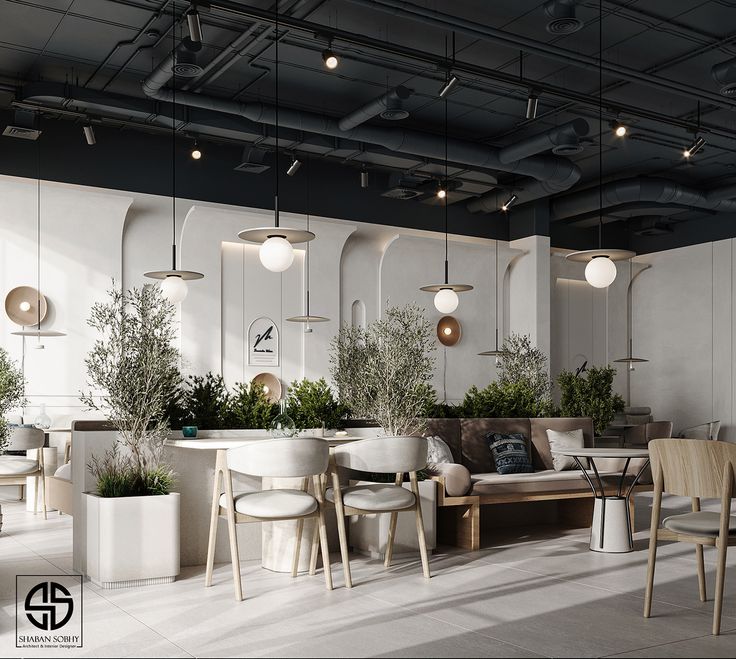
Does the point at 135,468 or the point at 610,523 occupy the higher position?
the point at 135,468

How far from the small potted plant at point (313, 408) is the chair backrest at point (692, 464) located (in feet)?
8.84

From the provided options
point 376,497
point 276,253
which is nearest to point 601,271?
point 276,253

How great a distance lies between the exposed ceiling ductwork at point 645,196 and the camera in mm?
11992

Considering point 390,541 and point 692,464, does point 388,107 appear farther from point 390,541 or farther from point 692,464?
point 692,464

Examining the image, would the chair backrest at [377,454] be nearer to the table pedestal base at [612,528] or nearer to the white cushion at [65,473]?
the table pedestal base at [612,528]

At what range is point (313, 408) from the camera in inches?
253

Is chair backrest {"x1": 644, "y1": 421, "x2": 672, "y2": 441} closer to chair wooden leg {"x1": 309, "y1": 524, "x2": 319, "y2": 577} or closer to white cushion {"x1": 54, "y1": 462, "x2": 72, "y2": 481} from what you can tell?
chair wooden leg {"x1": 309, "y1": 524, "x2": 319, "y2": 577}

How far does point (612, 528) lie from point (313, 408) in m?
2.45

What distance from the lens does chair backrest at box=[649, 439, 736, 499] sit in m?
4.07

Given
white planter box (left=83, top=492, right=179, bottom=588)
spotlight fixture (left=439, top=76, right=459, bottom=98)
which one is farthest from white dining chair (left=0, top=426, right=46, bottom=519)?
spotlight fixture (left=439, top=76, right=459, bottom=98)

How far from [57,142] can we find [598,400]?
7.45 m

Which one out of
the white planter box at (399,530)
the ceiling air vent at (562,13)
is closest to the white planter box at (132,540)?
the white planter box at (399,530)

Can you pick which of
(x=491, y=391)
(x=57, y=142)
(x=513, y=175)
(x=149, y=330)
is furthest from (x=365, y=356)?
(x=513, y=175)

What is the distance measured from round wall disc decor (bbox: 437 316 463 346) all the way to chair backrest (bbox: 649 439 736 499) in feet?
28.1
